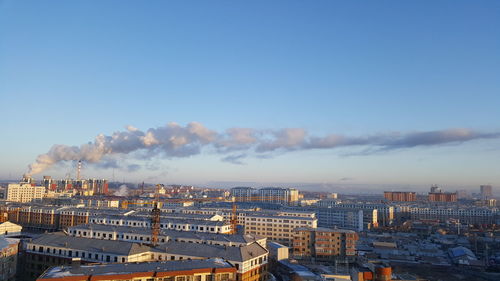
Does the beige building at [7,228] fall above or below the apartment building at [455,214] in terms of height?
above

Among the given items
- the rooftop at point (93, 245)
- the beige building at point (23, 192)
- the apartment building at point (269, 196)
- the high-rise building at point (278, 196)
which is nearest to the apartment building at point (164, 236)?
the rooftop at point (93, 245)

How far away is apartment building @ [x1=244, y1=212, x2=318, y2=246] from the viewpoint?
3581 cm

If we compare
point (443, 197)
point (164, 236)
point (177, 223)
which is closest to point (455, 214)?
point (443, 197)

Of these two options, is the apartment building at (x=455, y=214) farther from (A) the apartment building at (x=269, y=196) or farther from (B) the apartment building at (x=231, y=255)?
(B) the apartment building at (x=231, y=255)

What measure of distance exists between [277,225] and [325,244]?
7412 millimetres

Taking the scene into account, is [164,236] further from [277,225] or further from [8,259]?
[277,225]

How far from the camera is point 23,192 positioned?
65312mm

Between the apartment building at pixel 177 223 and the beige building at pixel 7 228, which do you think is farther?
the beige building at pixel 7 228

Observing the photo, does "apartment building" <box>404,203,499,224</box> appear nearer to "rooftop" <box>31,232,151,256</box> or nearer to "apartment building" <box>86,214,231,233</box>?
"apartment building" <box>86,214,231,233</box>

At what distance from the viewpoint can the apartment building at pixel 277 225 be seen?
1410 inches

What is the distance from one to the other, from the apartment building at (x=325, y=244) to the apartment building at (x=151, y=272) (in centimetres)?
1483

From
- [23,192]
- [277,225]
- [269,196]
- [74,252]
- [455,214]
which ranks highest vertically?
[23,192]

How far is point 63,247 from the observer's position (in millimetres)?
19812

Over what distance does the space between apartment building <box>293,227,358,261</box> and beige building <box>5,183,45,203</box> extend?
5449 centimetres
